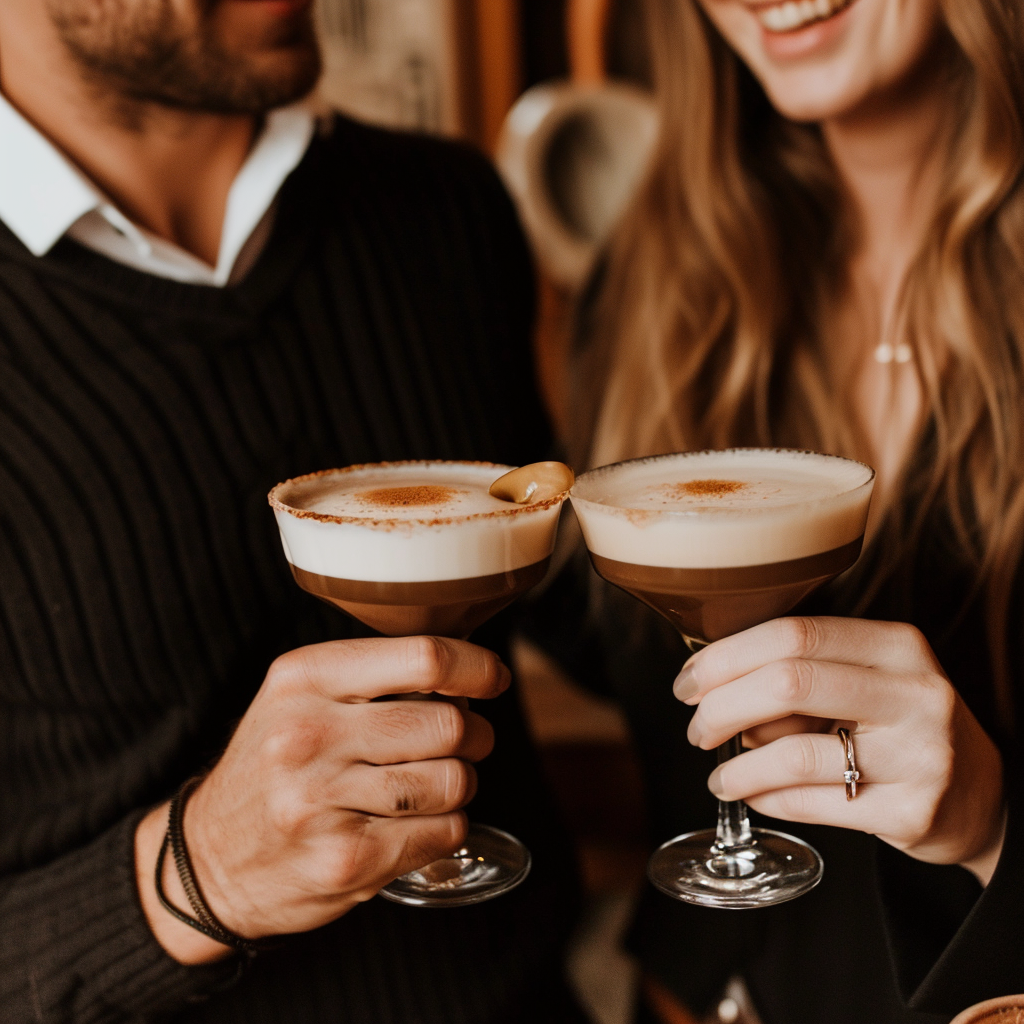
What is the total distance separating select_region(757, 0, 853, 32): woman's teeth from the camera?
4.31 feet

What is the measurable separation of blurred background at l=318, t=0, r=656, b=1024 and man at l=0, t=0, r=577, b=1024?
2.98 ft

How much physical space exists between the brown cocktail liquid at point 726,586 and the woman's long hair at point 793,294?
412mm

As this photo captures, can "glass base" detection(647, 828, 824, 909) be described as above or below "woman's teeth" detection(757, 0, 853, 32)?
below

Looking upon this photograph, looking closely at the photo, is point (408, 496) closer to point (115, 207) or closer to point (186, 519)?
point (186, 519)

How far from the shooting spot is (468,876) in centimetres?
112

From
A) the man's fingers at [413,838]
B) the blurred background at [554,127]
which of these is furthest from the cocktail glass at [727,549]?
the blurred background at [554,127]

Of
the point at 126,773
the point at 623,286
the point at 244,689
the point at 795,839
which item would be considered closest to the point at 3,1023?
the point at 126,773

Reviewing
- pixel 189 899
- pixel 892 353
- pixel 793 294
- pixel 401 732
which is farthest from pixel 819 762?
pixel 793 294

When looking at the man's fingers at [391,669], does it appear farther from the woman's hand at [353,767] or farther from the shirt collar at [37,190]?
the shirt collar at [37,190]

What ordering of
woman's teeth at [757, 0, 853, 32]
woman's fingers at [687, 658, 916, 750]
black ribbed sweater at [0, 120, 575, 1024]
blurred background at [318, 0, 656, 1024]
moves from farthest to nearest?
blurred background at [318, 0, 656, 1024] → woman's teeth at [757, 0, 853, 32] → black ribbed sweater at [0, 120, 575, 1024] → woman's fingers at [687, 658, 916, 750]

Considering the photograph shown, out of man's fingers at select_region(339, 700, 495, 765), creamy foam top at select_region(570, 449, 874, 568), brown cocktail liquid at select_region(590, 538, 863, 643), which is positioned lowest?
man's fingers at select_region(339, 700, 495, 765)

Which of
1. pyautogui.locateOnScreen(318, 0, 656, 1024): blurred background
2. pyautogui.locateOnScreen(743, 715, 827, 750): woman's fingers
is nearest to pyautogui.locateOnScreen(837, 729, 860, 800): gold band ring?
pyautogui.locateOnScreen(743, 715, 827, 750): woman's fingers

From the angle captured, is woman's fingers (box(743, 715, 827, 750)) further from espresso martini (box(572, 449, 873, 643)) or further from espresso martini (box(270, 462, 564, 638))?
espresso martini (box(270, 462, 564, 638))

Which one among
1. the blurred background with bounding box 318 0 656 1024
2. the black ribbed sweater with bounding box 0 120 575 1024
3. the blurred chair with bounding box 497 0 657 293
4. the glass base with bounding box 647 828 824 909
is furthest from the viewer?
the blurred chair with bounding box 497 0 657 293
